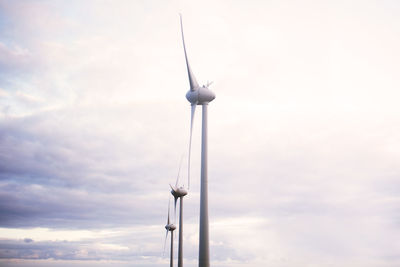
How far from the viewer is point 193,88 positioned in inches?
1724

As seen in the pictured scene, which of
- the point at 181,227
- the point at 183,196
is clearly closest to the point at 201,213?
the point at 181,227

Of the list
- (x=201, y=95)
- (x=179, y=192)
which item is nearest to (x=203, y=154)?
(x=201, y=95)

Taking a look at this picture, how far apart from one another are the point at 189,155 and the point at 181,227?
124ft

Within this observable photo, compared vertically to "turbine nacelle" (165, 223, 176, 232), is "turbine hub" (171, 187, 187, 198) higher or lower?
higher

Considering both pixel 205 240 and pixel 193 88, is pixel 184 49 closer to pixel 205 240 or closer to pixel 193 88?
pixel 193 88

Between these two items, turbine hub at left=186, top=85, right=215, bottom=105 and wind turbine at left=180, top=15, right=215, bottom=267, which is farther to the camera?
turbine hub at left=186, top=85, right=215, bottom=105

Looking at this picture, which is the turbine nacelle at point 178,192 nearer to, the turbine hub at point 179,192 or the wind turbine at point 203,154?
the turbine hub at point 179,192

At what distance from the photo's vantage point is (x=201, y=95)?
1695 inches

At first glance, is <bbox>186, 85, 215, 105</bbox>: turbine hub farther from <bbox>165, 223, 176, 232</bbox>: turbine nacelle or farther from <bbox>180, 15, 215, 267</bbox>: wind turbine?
<bbox>165, 223, 176, 232</bbox>: turbine nacelle

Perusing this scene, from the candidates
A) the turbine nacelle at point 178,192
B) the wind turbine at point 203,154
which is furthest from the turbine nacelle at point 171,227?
the wind turbine at point 203,154

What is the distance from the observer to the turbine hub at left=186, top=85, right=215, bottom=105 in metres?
43.1

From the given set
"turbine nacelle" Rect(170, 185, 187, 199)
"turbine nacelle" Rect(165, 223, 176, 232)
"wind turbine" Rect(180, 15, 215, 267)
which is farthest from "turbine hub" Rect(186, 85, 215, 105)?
"turbine nacelle" Rect(165, 223, 176, 232)

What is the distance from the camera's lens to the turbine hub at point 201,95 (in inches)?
1698

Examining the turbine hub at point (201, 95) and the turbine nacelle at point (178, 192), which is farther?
the turbine nacelle at point (178, 192)
